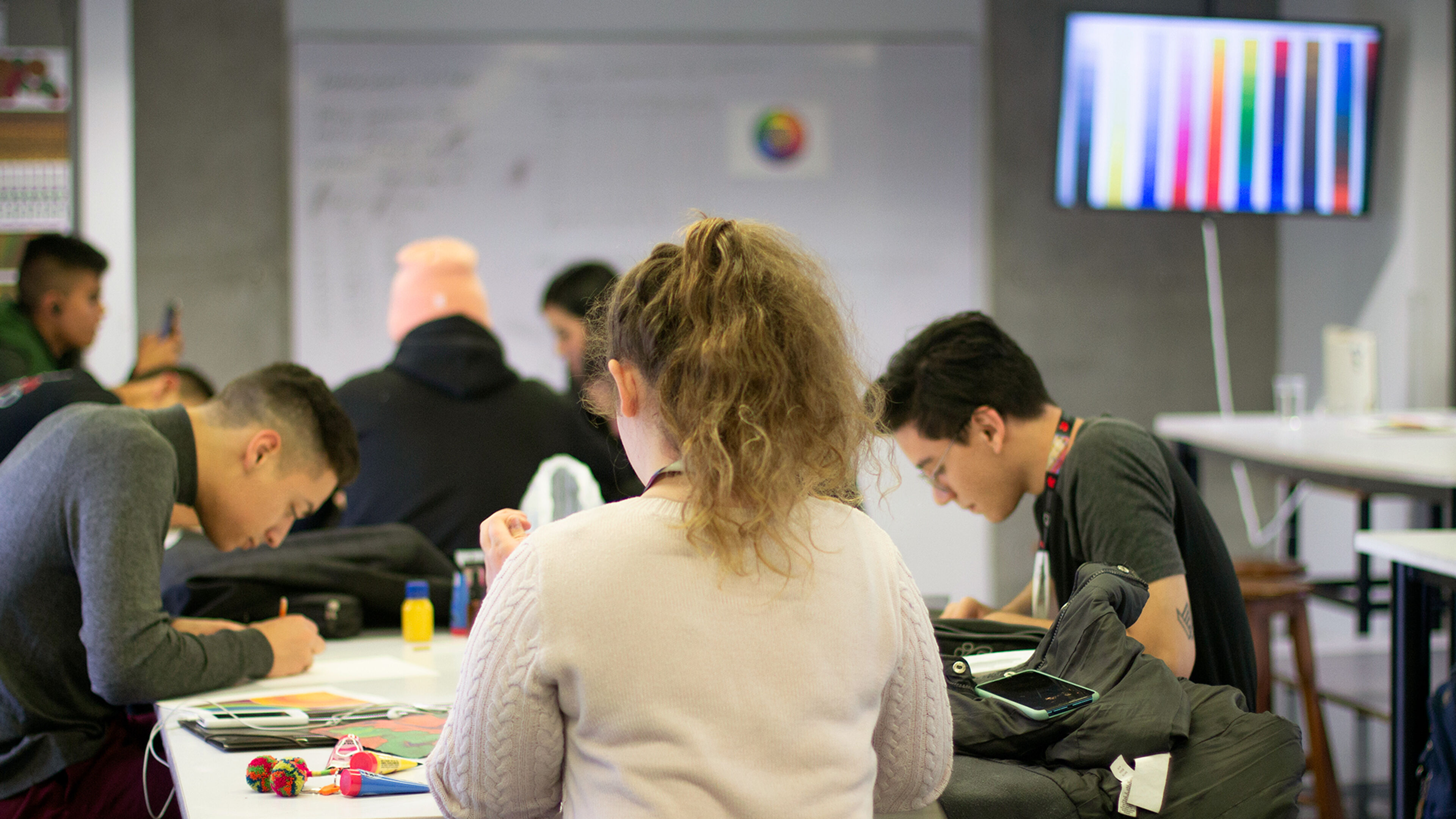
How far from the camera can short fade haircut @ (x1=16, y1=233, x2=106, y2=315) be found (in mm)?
3695

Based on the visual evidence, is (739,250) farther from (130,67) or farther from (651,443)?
(130,67)

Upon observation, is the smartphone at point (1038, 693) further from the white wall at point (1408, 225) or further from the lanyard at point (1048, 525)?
the white wall at point (1408, 225)

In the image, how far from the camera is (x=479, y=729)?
3.18ft

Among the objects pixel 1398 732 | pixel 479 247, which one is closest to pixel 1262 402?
pixel 1398 732

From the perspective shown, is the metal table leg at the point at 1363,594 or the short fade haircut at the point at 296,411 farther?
the metal table leg at the point at 1363,594

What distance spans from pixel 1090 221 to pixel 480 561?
3.45 m

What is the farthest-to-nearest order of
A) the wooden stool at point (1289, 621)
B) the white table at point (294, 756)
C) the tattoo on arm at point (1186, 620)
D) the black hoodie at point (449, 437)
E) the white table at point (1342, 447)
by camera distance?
the wooden stool at point (1289, 621), the white table at point (1342, 447), the black hoodie at point (449, 437), the tattoo on arm at point (1186, 620), the white table at point (294, 756)

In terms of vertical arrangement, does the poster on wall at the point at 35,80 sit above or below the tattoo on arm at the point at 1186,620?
above

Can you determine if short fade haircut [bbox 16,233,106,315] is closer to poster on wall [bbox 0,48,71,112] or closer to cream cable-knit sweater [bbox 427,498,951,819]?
poster on wall [bbox 0,48,71,112]

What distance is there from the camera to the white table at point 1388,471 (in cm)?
208

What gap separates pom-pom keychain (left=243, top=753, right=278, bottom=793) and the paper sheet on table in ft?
1.55

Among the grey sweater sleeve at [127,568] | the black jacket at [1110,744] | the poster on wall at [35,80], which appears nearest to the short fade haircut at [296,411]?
the grey sweater sleeve at [127,568]

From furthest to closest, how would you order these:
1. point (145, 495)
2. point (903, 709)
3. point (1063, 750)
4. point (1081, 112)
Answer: point (1081, 112) → point (145, 495) → point (1063, 750) → point (903, 709)

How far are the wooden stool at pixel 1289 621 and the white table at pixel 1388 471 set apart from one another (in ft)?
0.71
